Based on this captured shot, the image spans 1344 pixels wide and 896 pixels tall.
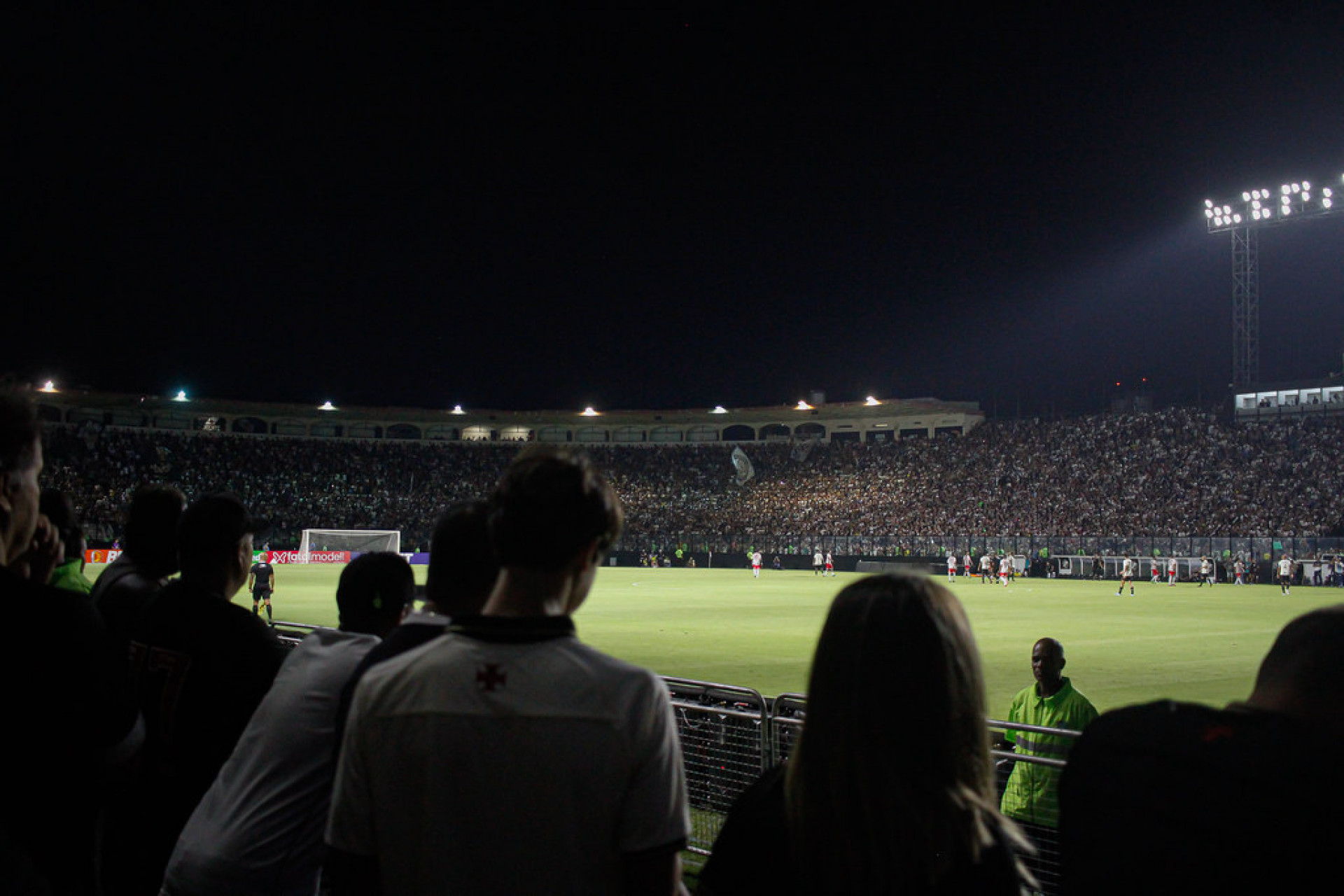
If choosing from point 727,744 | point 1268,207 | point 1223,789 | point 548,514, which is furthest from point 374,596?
point 1268,207

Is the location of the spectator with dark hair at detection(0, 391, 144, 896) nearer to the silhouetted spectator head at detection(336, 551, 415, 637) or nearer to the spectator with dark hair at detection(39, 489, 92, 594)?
the silhouetted spectator head at detection(336, 551, 415, 637)

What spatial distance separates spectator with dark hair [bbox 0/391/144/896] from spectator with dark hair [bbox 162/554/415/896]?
29.5 inches

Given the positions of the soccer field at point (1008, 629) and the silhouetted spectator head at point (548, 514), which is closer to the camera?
the silhouetted spectator head at point (548, 514)

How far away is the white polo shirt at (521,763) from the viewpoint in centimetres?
219

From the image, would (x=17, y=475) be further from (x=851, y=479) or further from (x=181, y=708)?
(x=851, y=479)

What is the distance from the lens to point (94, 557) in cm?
4538

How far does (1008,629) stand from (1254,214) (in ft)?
139

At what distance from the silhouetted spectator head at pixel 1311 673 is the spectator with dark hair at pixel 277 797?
285 cm

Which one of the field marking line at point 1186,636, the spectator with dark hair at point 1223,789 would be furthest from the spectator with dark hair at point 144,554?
the field marking line at point 1186,636

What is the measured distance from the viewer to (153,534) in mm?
5094

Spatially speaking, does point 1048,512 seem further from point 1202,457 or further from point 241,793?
point 241,793

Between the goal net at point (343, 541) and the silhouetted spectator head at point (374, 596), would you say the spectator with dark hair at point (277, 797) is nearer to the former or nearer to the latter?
the silhouetted spectator head at point (374, 596)

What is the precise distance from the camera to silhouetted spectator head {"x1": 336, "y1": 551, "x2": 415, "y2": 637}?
13.7 feet

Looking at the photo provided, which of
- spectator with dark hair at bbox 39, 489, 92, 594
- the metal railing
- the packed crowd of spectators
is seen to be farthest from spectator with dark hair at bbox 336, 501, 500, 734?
the packed crowd of spectators
